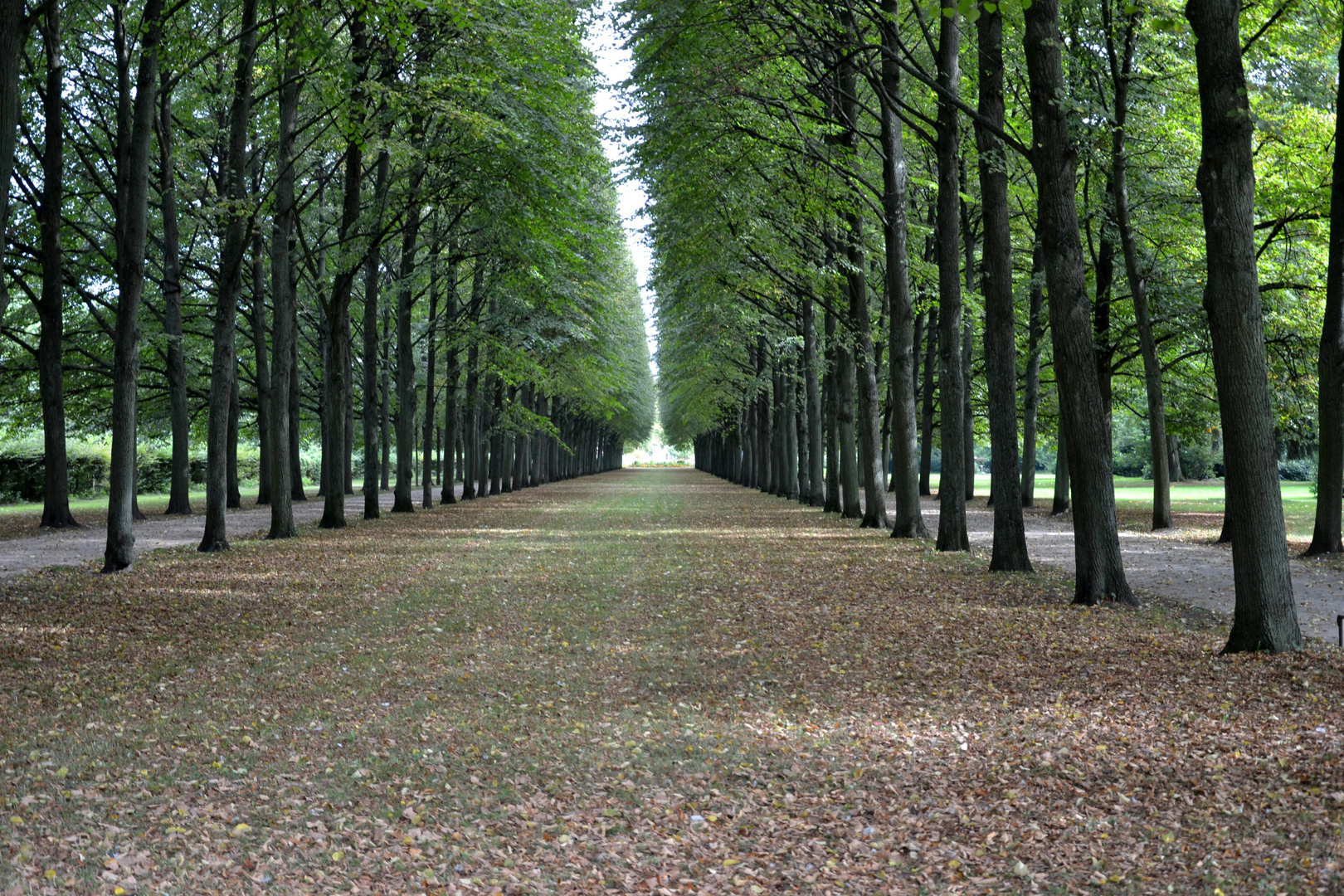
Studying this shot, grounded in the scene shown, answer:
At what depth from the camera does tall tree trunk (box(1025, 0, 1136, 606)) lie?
10.8m

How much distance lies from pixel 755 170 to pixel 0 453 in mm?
25834

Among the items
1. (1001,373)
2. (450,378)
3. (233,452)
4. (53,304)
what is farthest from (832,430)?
(53,304)

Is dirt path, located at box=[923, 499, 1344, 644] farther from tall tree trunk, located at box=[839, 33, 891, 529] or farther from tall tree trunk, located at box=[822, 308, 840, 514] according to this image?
tall tree trunk, located at box=[822, 308, 840, 514]

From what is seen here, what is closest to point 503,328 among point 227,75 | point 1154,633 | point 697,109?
point 227,75

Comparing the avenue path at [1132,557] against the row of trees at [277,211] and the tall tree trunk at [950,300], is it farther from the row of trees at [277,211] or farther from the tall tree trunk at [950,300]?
the tall tree trunk at [950,300]

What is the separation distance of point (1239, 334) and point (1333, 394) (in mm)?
9297

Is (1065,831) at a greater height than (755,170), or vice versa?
(755,170)

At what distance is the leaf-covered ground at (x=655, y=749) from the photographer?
14.3ft

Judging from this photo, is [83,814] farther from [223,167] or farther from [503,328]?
[503,328]

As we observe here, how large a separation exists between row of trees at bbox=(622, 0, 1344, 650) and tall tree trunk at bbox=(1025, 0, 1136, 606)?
0.03 m

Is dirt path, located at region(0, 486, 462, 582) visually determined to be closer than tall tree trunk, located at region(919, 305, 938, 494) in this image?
Yes

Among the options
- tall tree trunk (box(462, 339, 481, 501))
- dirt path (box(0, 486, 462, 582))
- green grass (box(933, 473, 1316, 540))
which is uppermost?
tall tree trunk (box(462, 339, 481, 501))

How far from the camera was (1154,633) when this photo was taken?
30.7 feet

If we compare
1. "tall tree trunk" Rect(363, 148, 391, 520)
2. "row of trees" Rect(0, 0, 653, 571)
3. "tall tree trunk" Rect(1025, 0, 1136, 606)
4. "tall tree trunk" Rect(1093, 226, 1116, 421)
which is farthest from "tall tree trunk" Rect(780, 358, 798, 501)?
"tall tree trunk" Rect(1025, 0, 1136, 606)
